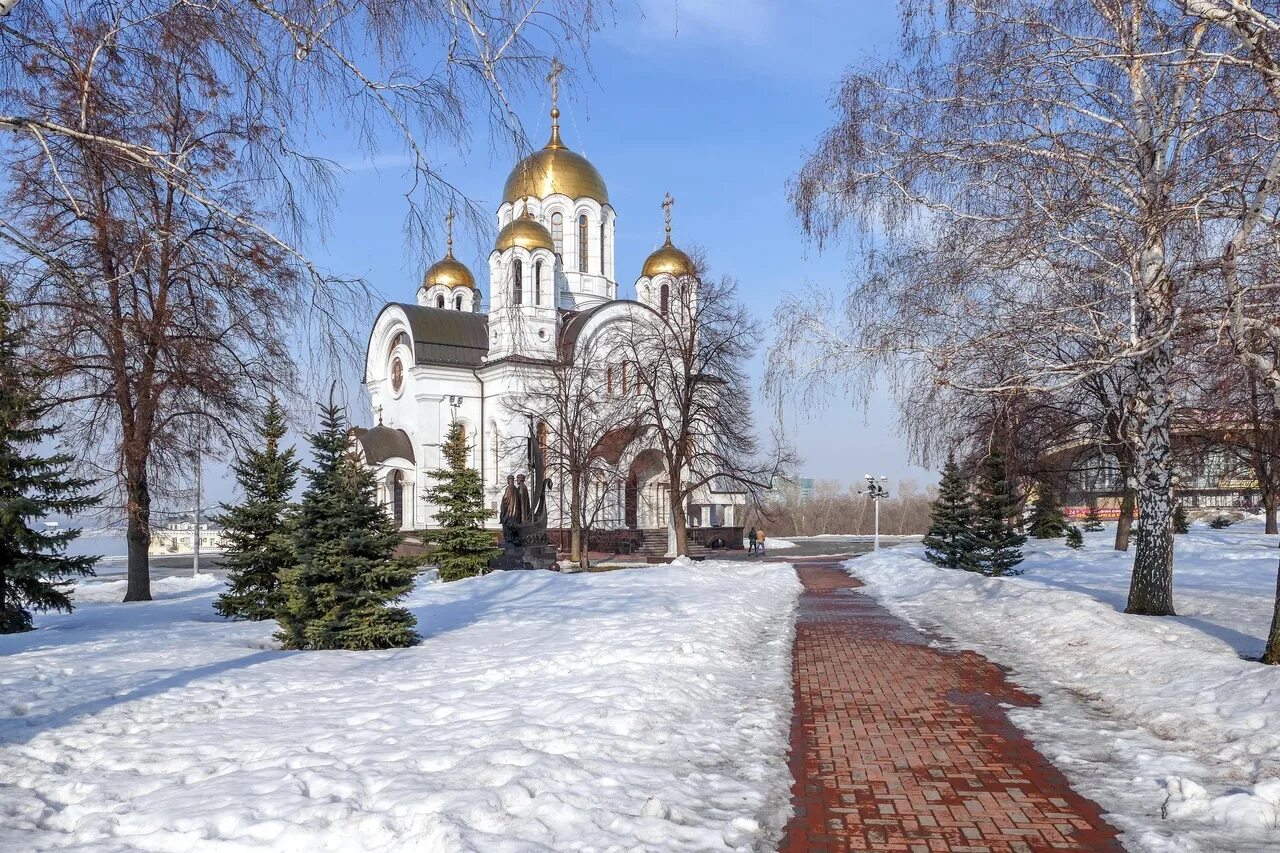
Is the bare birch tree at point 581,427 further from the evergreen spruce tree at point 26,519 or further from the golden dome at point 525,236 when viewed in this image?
the evergreen spruce tree at point 26,519

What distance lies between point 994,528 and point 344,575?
15551 millimetres

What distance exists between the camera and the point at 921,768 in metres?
5.67

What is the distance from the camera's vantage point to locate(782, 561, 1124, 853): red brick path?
14.9 ft

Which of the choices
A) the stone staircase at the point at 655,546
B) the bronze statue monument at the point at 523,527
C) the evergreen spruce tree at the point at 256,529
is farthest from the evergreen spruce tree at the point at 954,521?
the evergreen spruce tree at the point at 256,529

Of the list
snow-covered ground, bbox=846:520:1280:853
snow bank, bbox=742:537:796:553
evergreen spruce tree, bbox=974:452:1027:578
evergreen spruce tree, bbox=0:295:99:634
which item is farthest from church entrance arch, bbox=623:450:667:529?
evergreen spruce tree, bbox=0:295:99:634

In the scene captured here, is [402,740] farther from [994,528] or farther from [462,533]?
[994,528]

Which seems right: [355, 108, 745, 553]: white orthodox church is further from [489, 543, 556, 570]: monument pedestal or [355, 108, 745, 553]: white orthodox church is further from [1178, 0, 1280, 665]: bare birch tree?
[1178, 0, 1280, 665]: bare birch tree

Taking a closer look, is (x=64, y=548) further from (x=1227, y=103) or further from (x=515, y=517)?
(x=1227, y=103)

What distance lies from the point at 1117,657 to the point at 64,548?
13329 millimetres

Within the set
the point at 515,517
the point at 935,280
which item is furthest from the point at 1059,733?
the point at 515,517

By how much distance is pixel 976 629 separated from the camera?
12.1 meters

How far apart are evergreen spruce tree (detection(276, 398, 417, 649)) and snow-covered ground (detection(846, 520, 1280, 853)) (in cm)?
617

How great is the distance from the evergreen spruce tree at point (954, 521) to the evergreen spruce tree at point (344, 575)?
48.3 ft

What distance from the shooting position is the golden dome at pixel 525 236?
41806mm
